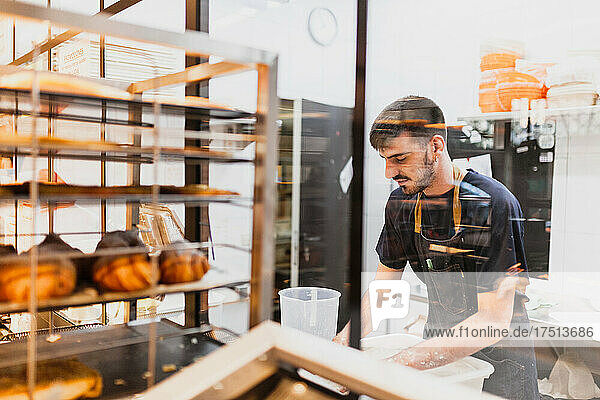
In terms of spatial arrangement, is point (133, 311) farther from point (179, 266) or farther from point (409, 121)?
point (179, 266)

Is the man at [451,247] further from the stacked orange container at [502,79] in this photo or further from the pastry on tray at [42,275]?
the pastry on tray at [42,275]

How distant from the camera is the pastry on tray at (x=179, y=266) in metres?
0.98

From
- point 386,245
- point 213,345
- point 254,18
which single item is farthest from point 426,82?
point 213,345

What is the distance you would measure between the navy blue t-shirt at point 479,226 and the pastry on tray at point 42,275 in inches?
54.7

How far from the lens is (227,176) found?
243cm

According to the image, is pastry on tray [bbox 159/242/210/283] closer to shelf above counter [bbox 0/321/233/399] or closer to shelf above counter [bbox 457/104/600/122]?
shelf above counter [bbox 0/321/233/399]

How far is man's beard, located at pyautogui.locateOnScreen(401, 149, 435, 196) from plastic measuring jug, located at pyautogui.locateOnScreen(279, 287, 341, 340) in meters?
0.63

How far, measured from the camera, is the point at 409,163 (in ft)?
7.05

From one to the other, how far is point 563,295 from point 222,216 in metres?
1.37

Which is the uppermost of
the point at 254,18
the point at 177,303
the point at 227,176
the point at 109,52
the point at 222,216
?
the point at 254,18

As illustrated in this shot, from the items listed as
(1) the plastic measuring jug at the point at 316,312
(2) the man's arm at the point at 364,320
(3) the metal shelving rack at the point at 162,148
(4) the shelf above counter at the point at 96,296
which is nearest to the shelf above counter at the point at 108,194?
(3) the metal shelving rack at the point at 162,148

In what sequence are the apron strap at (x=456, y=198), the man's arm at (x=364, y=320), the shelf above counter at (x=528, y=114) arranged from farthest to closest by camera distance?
the man's arm at (x=364, y=320)
the apron strap at (x=456, y=198)
the shelf above counter at (x=528, y=114)

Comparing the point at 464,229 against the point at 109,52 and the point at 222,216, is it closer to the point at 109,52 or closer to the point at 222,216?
the point at 222,216

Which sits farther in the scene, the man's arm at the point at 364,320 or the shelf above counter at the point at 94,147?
the man's arm at the point at 364,320
